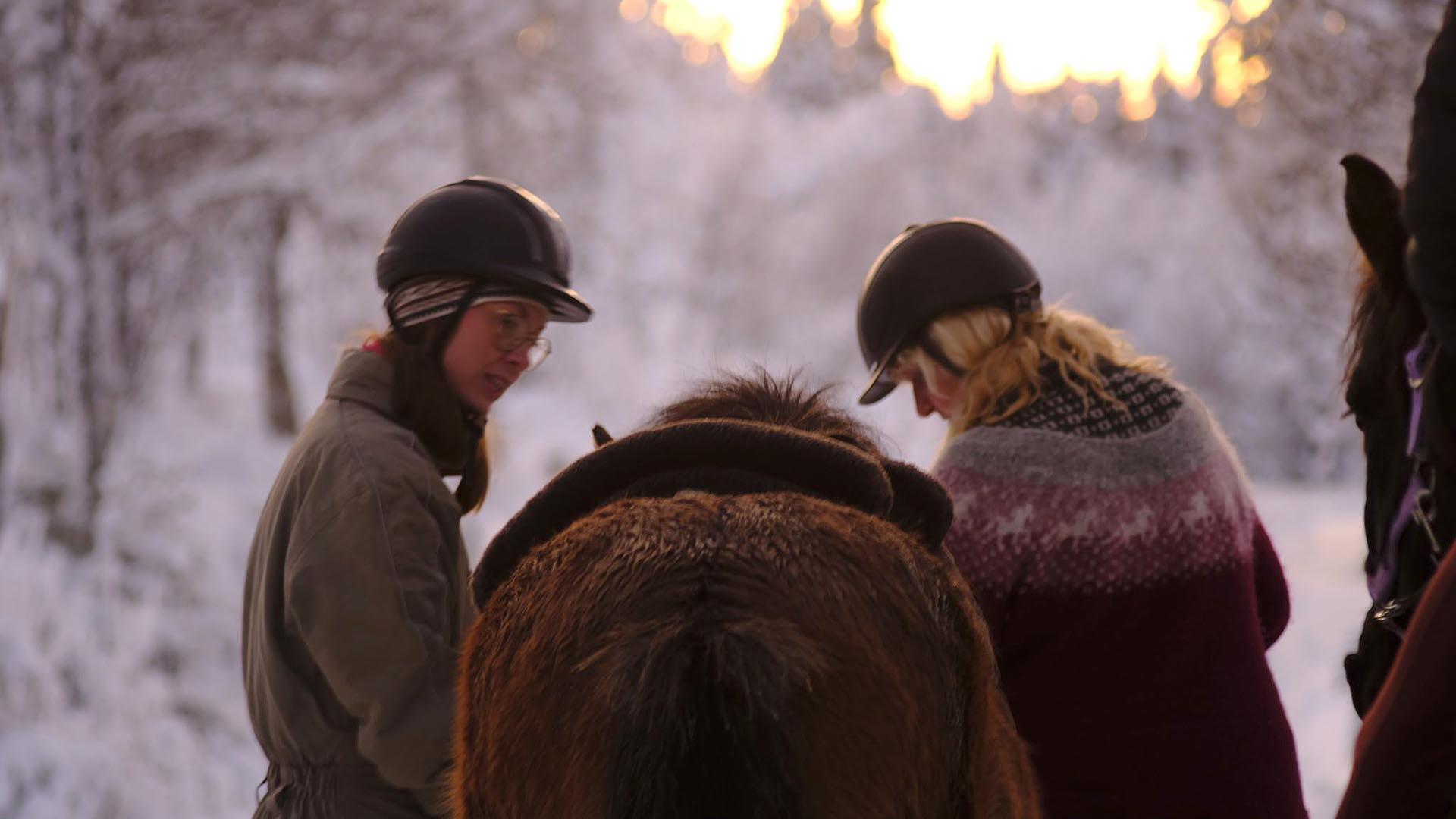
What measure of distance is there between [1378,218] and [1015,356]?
0.82 meters

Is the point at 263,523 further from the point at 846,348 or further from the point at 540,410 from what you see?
the point at 846,348

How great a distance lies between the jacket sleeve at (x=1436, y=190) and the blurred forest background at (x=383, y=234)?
0.67 m

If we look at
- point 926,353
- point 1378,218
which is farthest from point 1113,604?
point 1378,218

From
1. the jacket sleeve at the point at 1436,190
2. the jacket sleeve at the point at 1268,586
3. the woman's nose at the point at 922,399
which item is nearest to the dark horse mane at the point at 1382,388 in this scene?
the jacket sleeve at the point at 1436,190

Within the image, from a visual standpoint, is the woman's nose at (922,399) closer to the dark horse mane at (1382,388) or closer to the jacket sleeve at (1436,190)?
the dark horse mane at (1382,388)

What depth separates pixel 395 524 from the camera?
1.87 meters

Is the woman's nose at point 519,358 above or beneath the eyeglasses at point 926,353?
above

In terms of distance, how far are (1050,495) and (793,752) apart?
3.92 feet

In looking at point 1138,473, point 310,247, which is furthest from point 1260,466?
point 1138,473

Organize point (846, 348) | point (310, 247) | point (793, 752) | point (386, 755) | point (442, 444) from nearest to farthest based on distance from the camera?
1. point (793, 752)
2. point (386, 755)
3. point (442, 444)
4. point (310, 247)
5. point (846, 348)

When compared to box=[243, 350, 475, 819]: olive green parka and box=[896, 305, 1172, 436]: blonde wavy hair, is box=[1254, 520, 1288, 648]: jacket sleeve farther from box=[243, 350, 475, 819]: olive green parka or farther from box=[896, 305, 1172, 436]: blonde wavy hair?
box=[243, 350, 475, 819]: olive green parka

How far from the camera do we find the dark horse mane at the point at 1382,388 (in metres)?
1.29

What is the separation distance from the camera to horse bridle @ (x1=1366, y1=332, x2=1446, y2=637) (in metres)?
1.20

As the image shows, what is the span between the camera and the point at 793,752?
0.85 meters
